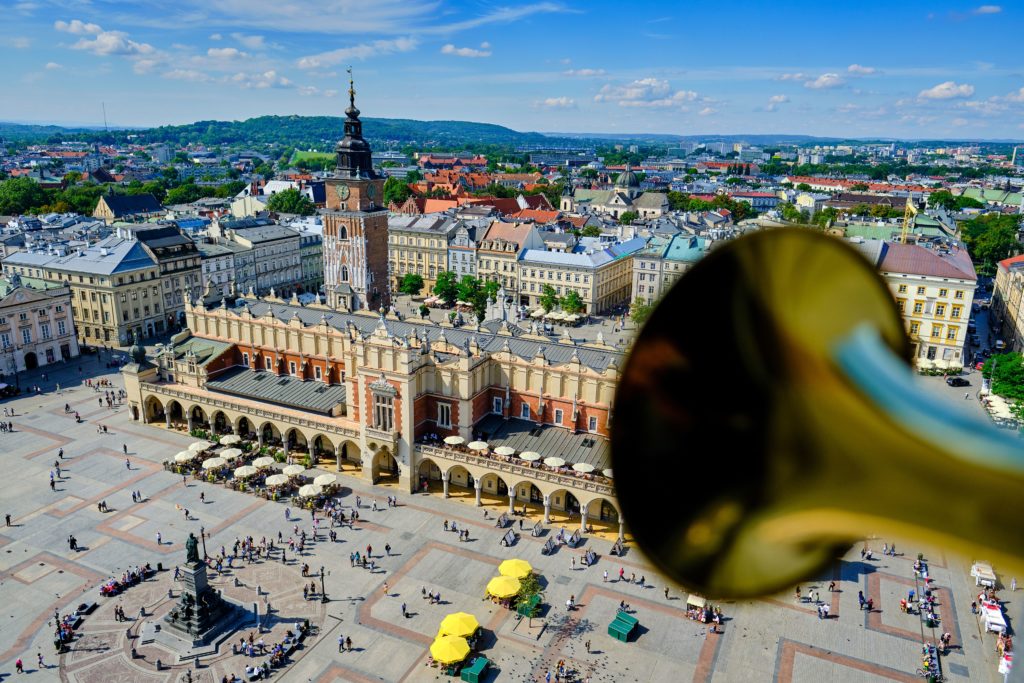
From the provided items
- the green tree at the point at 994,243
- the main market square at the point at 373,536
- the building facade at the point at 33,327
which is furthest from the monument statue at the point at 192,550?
the green tree at the point at 994,243

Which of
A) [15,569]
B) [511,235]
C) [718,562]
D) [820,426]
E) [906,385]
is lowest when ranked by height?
[15,569]

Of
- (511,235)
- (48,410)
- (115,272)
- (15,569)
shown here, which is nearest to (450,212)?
(511,235)

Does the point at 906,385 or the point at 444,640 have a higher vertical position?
the point at 906,385

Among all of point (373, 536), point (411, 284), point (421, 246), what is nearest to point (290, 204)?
point (421, 246)

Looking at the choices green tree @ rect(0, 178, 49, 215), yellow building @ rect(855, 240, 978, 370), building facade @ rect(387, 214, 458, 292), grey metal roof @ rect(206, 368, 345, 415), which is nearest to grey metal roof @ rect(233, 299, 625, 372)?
grey metal roof @ rect(206, 368, 345, 415)

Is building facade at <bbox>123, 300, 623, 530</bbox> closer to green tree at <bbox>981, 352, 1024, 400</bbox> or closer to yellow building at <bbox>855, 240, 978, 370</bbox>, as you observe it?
green tree at <bbox>981, 352, 1024, 400</bbox>

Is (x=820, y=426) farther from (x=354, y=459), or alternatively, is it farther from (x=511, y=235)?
(x=511, y=235)
